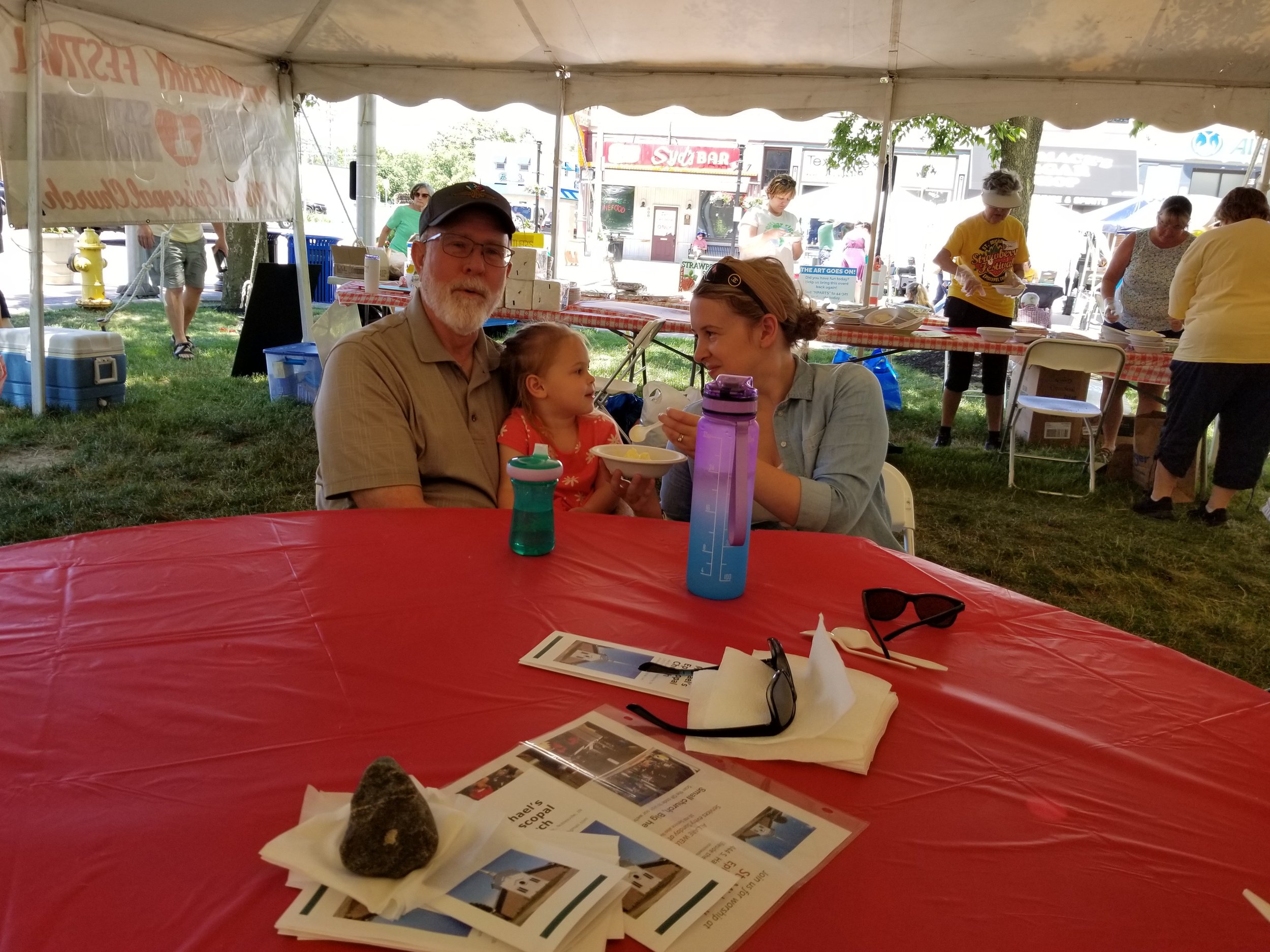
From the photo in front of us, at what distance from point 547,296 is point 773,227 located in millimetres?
3482

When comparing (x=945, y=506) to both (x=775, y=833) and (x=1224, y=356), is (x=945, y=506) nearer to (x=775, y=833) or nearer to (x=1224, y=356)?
(x=1224, y=356)

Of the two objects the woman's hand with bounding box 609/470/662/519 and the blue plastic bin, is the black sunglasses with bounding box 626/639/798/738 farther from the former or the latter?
the blue plastic bin

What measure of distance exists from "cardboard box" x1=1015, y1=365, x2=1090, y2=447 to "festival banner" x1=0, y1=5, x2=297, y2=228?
615 cm

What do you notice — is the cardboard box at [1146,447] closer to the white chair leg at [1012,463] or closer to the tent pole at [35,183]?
the white chair leg at [1012,463]

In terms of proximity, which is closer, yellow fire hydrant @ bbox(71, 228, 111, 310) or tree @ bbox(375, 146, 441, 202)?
yellow fire hydrant @ bbox(71, 228, 111, 310)

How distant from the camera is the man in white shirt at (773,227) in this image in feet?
26.5

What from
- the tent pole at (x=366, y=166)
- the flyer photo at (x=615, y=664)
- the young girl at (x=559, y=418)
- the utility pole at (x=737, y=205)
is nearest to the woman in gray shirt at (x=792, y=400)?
the young girl at (x=559, y=418)

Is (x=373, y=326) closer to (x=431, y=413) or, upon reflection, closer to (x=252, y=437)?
(x=431, y=413)

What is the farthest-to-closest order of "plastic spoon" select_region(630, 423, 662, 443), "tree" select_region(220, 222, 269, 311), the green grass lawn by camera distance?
"tree" select_region(220, 222, 269, 311) < the green grass lawn < "plastic spoon" select_region(630, 423, 662, 443)

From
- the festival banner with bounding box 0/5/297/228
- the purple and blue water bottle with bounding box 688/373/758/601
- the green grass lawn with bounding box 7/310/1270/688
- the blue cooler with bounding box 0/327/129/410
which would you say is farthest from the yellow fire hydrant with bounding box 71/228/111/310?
the purple and blue water bottle with bounding box 688/373/758/601

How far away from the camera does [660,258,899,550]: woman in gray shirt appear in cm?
198

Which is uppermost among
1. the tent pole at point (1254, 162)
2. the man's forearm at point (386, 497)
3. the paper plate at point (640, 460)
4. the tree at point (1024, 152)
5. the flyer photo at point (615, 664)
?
the tree at point (1024, 152)

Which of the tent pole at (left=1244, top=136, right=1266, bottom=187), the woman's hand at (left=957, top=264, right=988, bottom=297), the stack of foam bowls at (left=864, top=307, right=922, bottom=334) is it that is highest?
the tent pole at (left=1244, top=136, right=1266, bottom=187)

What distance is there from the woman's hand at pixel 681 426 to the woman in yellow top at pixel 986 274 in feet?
16.1
